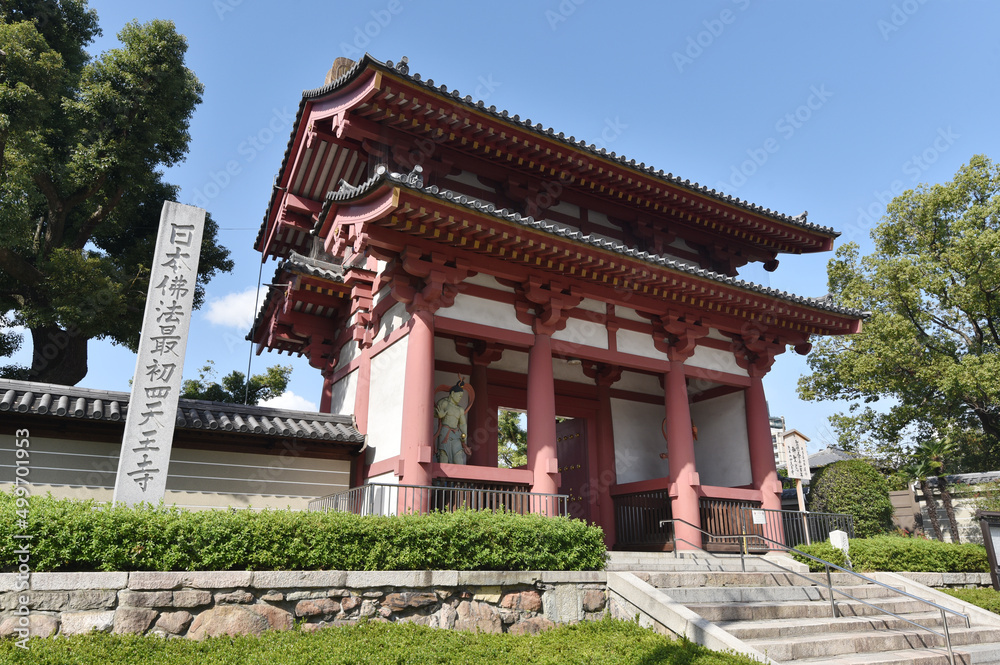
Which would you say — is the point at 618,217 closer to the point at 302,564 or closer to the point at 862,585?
the point at 862,585

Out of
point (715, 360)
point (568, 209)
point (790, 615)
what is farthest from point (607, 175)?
point (790, 615)

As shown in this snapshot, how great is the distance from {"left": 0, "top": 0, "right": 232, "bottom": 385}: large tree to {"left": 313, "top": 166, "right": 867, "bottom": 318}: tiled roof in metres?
7.50

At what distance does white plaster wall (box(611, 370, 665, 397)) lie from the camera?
15.5m

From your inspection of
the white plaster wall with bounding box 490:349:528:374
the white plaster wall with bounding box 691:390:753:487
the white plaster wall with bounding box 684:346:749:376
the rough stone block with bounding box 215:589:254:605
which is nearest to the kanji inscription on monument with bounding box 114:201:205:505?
the rough stone block with bounding box 215:589:254:605

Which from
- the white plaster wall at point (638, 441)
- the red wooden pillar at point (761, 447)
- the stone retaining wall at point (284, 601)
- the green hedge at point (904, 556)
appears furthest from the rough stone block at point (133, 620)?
the red wooden pillar at point (761, 447)

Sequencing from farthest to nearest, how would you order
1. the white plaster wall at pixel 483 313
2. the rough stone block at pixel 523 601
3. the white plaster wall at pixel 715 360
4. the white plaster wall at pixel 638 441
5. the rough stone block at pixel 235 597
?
1. the white plaster wall at pixel 638 441
2. the white plaster wall at pixel 715 360
3. the white plaster wall at pixel 483 313
4. the rough stone block at pixel 523 601
5. the rough stone block at pixel 235 597

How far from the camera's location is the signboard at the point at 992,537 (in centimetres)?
1315

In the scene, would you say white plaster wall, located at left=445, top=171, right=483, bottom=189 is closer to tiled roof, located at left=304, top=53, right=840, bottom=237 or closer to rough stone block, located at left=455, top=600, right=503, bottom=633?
tiled roof, located at left=304, top=53, right=840, bottom=237

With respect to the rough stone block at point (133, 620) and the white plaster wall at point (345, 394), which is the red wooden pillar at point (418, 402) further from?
the rough stone block at point (133, 620)

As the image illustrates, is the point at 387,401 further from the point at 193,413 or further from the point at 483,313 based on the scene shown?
the point at 193,413

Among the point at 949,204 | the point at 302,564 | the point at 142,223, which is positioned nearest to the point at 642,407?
the point at 302,564

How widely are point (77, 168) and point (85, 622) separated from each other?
13.9 metres

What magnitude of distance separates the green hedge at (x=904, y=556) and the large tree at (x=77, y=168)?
1690 cm

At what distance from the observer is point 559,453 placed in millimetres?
15875
